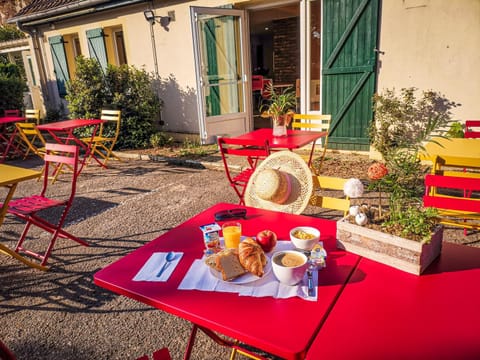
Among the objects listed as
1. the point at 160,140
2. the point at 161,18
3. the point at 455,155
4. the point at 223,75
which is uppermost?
the point at 161,18

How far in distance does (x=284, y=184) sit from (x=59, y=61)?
10.6 meters

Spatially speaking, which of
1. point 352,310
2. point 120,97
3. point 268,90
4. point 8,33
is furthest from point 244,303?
point 8,33

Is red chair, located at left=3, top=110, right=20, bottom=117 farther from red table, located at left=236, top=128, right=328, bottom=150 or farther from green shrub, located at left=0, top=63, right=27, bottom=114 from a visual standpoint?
red table, located at left=236, top=128, right=328, bottom=150

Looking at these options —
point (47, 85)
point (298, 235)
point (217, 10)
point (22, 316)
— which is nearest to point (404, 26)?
point (217, 10)

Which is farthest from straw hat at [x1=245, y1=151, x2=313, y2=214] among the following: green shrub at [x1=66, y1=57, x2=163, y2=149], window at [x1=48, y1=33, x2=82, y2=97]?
window at [x1=48, y1=33, x2=82, y2=97]

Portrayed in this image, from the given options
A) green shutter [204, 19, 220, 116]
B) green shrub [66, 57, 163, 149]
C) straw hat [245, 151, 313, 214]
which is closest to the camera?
straw hat [245, 151, 313, 214]

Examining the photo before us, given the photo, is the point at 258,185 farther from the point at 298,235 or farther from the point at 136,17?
the point at 136,17

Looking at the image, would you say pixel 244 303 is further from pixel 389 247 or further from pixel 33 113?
pixel 33 113

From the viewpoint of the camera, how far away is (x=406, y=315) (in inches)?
41.4

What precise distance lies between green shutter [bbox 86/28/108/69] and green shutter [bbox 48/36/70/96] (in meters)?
1.47

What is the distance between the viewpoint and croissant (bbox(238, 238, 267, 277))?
1.28 m

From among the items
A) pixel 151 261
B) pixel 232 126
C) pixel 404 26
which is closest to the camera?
pixel 151 261

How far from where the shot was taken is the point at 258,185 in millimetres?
1897

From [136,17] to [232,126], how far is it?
358cm
